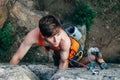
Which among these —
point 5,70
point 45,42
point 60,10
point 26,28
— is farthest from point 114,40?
point 5,70

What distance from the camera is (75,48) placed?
557 centimetres

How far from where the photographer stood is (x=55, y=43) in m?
5.09

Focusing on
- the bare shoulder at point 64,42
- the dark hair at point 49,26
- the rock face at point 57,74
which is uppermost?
the dark hair at point 49,26

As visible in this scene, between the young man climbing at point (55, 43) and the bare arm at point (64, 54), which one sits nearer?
the young man climbing at point (55, 43)

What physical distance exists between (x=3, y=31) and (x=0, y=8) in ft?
3.58

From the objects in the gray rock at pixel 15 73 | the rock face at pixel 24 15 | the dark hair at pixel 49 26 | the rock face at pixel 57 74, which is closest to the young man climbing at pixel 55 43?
the dark hair at pixel 49 26

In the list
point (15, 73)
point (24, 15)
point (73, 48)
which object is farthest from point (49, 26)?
point (24, 15)

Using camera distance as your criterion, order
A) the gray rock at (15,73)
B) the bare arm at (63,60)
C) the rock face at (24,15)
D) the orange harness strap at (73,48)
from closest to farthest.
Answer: the gray rock at (15,73) < the bare arm at (63,60) < the orange harness strap at (73,48) < the rock face at (24,15)

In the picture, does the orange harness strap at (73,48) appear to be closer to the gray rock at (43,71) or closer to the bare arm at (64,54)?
the bare arm at (64,54)

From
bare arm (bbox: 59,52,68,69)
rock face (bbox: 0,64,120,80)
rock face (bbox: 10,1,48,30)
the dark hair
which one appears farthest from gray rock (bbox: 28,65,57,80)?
rock face (bbox: 10,1,48,30)

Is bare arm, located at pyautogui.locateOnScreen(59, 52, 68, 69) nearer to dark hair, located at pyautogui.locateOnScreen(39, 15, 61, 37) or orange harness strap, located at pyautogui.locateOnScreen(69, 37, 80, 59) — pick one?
orange harness strap, located at pyautogui.locateOnScreen(69, 37, 80, 59)

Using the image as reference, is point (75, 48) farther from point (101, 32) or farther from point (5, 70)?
point (101, 32)

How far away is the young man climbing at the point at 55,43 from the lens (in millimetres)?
4738

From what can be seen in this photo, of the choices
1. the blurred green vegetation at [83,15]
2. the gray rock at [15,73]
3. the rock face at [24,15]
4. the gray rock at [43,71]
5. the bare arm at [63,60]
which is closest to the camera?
the gray rock at [15,73]
